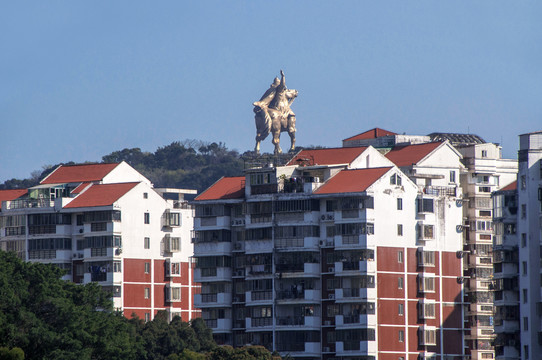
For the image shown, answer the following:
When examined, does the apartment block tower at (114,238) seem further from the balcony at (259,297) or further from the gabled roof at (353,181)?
the gabled roof at (353,181)

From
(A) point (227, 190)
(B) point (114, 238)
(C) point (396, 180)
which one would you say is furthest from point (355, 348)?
(B) point (114, 238)

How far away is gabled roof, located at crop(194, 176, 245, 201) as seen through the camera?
153250mm

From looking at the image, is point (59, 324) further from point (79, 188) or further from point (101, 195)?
point (79, 188)

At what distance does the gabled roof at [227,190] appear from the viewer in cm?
15325

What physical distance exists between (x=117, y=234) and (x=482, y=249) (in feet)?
114

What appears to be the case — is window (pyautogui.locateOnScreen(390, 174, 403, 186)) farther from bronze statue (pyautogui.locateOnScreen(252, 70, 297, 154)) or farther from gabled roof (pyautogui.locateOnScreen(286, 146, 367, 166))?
bronze statue (pyautogui.locateOnScreen(252, 70, 297, 154))

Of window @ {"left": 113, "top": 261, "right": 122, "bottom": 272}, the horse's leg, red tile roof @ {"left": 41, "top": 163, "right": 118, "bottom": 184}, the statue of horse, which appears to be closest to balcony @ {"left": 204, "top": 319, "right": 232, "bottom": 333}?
window @ {"left": 113, "top": 261, "right": 122, "bottom": 272}

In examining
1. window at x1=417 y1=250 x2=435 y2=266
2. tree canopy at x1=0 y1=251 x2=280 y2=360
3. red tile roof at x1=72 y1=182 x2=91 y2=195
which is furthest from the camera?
red tile roof at x1=72 y1=182 x2=91 y2=195

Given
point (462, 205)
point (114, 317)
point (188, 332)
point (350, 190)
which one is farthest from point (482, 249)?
point (114, 317)

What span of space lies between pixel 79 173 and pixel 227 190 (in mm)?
23088

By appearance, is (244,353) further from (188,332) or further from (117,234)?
(117,234)

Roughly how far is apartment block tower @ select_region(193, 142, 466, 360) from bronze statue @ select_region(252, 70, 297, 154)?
2701 cm

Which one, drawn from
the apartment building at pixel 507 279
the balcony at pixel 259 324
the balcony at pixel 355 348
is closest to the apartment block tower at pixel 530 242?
the apartment building at pixel 507 279

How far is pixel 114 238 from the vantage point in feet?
530
